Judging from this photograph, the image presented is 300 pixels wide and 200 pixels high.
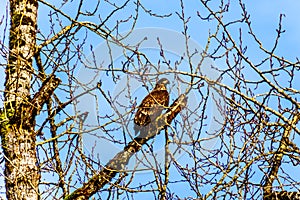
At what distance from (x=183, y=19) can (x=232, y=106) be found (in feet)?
3.60

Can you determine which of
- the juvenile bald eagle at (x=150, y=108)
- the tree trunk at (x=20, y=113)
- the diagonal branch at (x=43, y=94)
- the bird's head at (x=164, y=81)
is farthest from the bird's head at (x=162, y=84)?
the tree trunk at (x=20, y=113)

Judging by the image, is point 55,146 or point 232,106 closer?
point 232,106

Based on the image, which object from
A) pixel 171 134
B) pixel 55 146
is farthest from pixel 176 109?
pixel 55 146

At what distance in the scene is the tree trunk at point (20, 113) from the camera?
23.5ft

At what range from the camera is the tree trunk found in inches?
282

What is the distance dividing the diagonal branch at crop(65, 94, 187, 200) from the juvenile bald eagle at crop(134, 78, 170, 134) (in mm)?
121

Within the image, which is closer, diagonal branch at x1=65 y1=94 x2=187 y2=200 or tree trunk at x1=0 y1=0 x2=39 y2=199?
tree trunk at x1=0 y1=0 x2=39 y2=199

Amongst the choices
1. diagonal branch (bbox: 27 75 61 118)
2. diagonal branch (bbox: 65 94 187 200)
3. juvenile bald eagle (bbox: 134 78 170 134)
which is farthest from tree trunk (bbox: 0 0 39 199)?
juvenile bald eagle (bbox: 134 78 170 134)

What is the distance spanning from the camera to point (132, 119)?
738 centimetres

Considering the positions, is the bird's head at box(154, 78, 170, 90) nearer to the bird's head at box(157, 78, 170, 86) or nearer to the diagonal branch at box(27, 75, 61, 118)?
the bird's head at box(157, 78, 170, 86)

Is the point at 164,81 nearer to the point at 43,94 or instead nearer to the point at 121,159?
the point at 121,159

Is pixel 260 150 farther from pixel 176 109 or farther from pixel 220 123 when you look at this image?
pixel 176 109

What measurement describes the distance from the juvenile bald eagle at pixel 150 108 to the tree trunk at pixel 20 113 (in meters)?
1.18

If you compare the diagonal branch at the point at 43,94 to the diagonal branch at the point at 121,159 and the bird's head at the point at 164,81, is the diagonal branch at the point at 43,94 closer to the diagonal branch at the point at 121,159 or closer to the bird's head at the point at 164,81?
the diagonal branch at the point at 121,159
